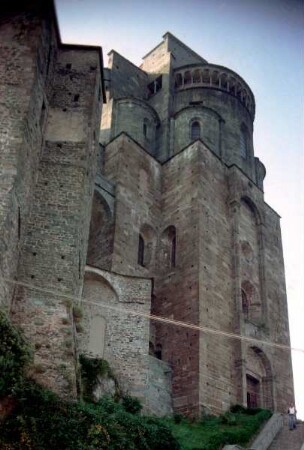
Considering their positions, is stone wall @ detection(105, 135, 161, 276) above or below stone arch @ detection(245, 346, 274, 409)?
above

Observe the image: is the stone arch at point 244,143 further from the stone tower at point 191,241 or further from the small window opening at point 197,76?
the small window opening at point 197,76

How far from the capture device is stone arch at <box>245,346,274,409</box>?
25734 mm

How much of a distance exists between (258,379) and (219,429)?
665cm

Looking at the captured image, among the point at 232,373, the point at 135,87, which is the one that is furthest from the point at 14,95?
the point at 135,87

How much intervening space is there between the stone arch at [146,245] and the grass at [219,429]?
7.96 meters

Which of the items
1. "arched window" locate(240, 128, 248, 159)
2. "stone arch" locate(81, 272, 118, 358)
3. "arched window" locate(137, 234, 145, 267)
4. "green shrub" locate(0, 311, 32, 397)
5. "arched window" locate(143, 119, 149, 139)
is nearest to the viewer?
"green shrub" locate(0, 311, 32, 397)

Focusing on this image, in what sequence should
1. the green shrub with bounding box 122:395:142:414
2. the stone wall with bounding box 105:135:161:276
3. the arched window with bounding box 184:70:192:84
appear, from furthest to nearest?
the arched window with bounding box 184:70:192:84 < the stone wall with bounding box 105:135:161:276 < the green shrub with bounding box 122:395:142:414

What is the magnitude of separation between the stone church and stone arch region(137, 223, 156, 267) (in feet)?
0.32

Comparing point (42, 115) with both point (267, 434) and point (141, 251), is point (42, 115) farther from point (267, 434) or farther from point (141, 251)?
point (267, 434)

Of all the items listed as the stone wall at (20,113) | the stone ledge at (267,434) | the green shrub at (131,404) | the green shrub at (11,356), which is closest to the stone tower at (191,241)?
the green shrub at (131,404)

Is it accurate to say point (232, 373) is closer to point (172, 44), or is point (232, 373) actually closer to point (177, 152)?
point (177, 152)

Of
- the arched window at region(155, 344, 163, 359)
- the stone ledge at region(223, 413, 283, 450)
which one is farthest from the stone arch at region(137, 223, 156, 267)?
the stone ledge at region(223, 413, 283, 450)

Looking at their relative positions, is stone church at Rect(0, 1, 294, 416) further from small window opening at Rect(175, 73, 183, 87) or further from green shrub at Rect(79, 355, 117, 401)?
green shrub at Rect(79, 355, 117, 401)

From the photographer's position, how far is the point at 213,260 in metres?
26.5
